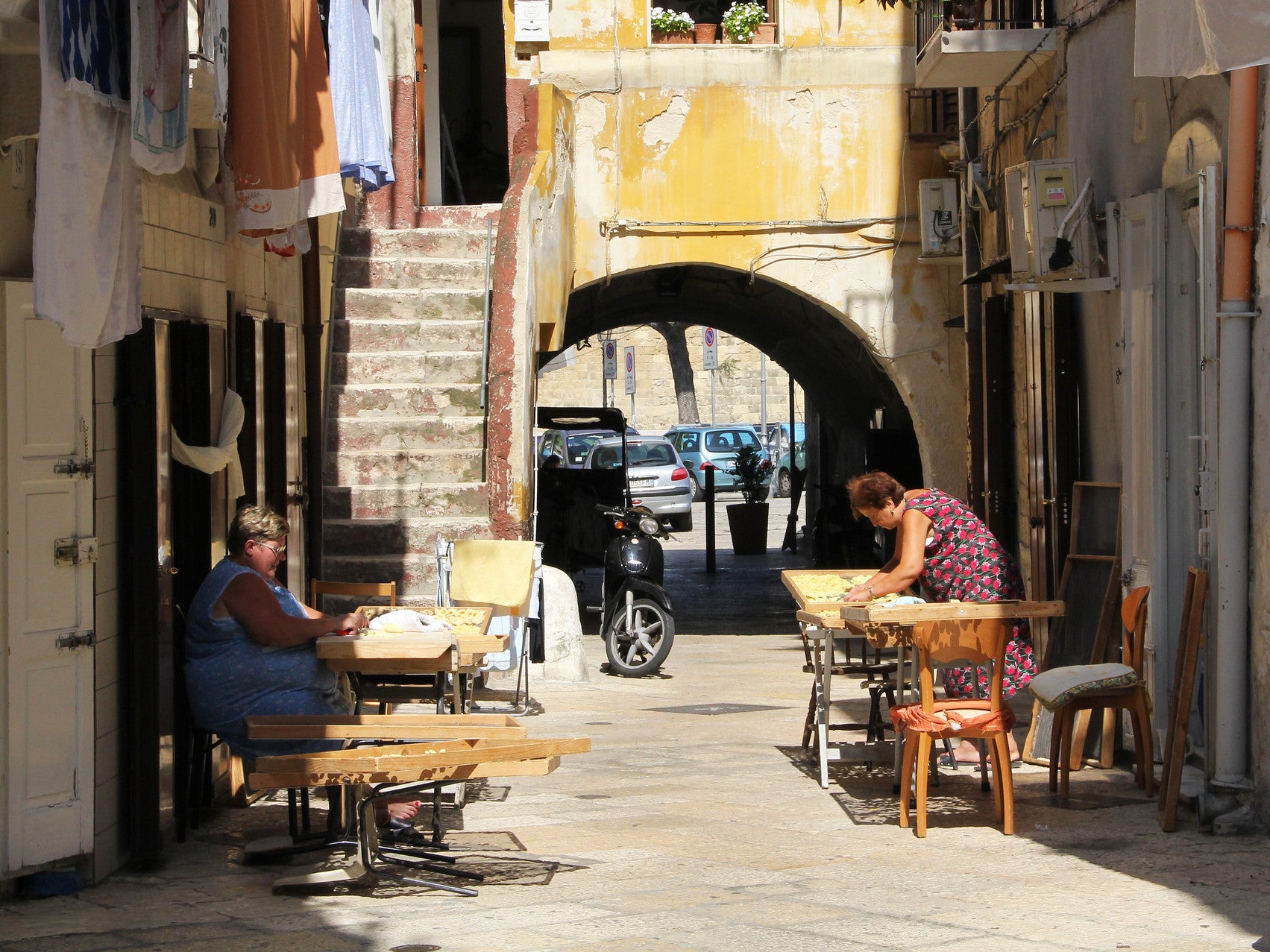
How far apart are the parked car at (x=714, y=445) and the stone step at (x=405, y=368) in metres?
23.6

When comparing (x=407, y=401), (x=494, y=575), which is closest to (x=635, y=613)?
(x=407, y=401)

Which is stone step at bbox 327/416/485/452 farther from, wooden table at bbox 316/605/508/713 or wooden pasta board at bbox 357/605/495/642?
wooden table at bbox 316/605/508/713

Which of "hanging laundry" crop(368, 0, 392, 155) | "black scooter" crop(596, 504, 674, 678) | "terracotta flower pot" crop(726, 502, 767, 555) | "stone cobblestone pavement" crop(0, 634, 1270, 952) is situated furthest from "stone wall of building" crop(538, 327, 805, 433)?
"stone cobblestone pavement" crop(0, 634, 1270, 952)

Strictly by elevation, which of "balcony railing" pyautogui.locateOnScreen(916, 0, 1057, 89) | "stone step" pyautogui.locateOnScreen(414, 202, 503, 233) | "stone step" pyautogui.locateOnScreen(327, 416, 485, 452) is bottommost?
"stone step" pyautogui.locateOnScreen(327, 416, 485, 452)

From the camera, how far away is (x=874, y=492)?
7.65 metres

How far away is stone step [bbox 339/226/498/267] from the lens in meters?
13.0

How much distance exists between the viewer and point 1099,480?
927 cm

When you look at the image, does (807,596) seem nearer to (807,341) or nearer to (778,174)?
(778,174)

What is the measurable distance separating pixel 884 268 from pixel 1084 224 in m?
5.62

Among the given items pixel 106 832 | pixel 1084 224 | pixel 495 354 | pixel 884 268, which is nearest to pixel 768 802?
pixel 106 832

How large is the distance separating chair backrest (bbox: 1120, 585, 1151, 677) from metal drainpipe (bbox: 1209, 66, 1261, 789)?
61 centimetres

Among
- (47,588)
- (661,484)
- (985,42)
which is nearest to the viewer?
(47,588)

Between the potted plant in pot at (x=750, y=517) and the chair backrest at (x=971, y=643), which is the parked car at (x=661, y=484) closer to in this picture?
the potted plant in pot at (x=750, y=517)

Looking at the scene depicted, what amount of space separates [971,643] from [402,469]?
5.57 metres
